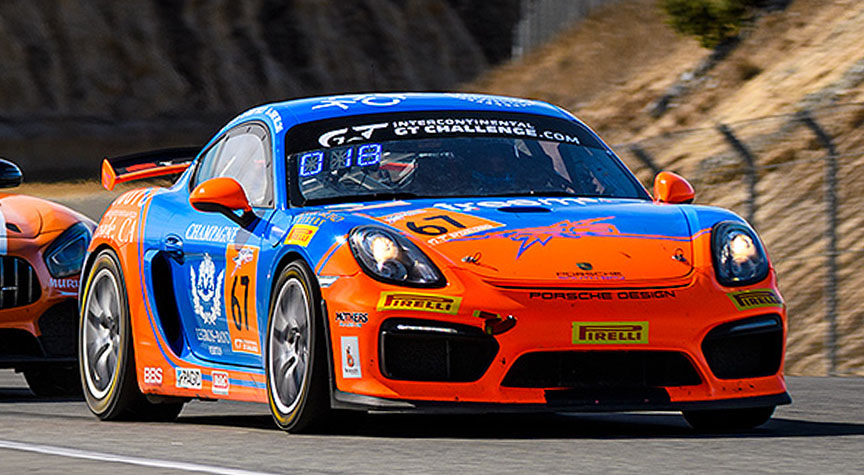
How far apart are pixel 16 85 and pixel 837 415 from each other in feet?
182

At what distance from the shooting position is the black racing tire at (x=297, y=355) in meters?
6.36

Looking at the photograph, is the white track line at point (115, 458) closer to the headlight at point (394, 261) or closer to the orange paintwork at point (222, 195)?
the headlight at point (394, 261)

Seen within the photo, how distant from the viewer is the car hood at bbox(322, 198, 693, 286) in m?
6.27

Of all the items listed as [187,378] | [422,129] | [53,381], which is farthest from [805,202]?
[187,378]

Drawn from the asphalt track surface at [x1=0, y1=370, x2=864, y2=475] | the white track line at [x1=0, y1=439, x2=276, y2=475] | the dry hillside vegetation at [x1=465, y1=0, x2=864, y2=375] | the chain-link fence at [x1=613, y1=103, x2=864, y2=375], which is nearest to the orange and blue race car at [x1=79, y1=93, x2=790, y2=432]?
the asphalt track surface at [x1=0, y1=370, x2=864, y2=475]

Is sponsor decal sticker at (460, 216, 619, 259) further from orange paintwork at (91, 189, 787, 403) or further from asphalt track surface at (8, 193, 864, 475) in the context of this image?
asphalt track surface at (8, 193, 864, 475)

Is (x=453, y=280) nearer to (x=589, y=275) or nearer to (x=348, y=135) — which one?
(x=589, y=275)

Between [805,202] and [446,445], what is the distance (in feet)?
25.8

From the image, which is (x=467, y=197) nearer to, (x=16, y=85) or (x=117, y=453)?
(x=117, y=453)

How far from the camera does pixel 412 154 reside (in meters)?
7.31

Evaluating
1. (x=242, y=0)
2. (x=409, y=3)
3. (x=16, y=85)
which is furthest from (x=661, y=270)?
(x=409, y=3)

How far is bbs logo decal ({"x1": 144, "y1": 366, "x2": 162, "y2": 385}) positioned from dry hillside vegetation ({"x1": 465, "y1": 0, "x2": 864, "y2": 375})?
4986 mm

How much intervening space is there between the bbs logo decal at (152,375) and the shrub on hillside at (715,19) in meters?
15.2

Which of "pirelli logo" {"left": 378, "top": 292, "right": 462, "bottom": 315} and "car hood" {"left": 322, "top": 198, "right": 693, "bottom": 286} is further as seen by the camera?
"car hood" {"left": 322, "top": 198, "right": 693, "bottom": 286}
